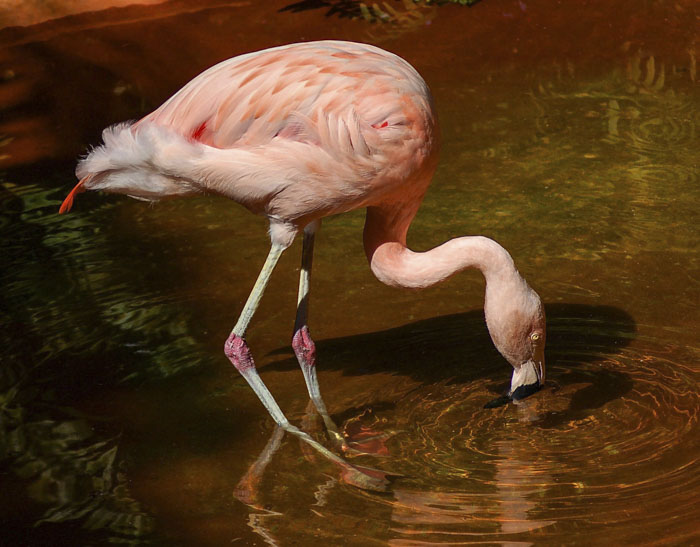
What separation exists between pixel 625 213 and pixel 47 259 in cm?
342

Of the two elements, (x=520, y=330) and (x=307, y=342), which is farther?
(x=307, y=342)

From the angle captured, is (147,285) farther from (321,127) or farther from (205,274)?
(321,127)

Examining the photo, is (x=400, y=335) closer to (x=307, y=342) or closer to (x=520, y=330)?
(x=307, y=342)

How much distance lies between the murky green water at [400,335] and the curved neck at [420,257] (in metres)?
0.56

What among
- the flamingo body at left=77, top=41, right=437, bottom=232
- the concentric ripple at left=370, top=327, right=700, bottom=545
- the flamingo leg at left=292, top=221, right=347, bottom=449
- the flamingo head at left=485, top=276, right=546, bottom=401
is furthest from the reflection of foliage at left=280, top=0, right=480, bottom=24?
the flamingo head at left=485, top=276, right=546, bottom=401

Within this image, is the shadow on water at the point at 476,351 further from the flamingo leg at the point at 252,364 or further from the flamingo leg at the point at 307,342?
the flamingo leg at the point at 252,364

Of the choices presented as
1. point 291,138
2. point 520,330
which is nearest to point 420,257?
point 520,330

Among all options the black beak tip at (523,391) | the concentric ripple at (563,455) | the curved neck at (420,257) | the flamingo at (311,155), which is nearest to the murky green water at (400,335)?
the concentric ripple at (563,455)

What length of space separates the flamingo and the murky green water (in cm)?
34

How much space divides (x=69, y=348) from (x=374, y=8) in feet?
17.7

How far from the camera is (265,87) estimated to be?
172 inches

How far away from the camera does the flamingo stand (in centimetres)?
423

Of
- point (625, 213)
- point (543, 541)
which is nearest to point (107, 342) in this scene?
point (543, 541)

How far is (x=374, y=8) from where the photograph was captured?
31.3 ft
